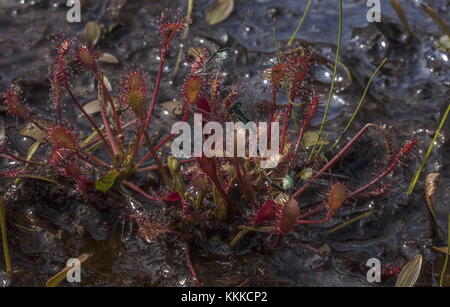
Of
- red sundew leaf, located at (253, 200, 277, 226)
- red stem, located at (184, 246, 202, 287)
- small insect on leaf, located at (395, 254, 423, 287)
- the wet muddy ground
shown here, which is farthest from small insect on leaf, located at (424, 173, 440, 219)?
red stem, located at (184, 246, 202, 287)

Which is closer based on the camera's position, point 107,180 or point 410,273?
point 410,273

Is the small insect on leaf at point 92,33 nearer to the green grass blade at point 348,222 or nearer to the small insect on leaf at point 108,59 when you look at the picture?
the small insect on leaf at point 108,59

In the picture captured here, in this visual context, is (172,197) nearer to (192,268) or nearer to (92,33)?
(192,268)

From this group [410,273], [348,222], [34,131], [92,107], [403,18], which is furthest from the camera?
[403,18]

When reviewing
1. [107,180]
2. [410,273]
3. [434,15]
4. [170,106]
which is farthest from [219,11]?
[410,273]

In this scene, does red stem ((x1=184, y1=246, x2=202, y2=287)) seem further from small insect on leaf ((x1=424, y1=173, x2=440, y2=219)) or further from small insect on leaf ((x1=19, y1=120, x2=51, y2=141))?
small insect on leaf ((x1=424, y1=173, x2=440, y2=219))

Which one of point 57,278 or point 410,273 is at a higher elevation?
point 57,278
